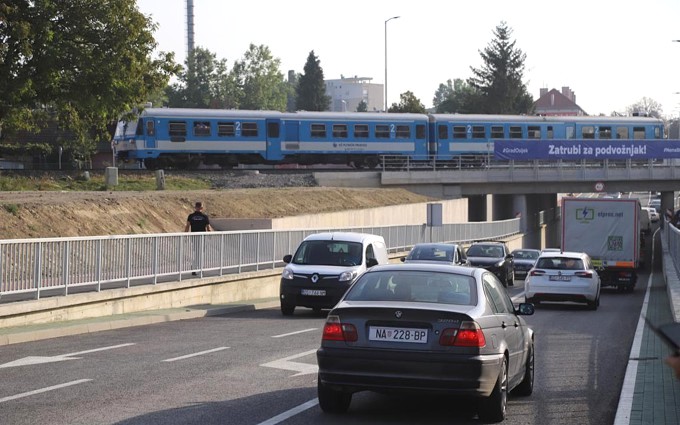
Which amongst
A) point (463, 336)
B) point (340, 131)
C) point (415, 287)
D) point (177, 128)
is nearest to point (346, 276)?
point (415, 287)

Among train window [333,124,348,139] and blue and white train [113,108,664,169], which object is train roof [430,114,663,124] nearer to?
blue and white train [113,108,664,169]

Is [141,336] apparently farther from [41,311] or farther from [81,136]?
[81,136]

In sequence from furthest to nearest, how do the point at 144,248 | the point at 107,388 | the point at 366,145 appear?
the point at 366,145 → the point at 144,248 → the point at 107,388

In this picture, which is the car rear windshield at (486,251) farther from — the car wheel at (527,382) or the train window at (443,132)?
the car wheel at (527,382)

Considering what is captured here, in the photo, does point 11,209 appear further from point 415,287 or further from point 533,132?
point 533,132

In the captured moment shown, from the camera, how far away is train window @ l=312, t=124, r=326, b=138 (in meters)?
62.4

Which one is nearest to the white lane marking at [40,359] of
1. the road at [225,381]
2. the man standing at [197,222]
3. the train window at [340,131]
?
the road at [225,381]

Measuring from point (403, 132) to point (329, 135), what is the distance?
4976 millimetres

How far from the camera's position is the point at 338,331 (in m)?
10.1

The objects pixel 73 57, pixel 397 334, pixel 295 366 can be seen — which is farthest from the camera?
pixel 73 57

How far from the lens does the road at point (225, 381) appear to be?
10469 millimetres

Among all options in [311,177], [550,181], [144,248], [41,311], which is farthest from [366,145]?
[41,311]

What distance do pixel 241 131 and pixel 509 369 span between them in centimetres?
4990

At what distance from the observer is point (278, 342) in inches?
694
